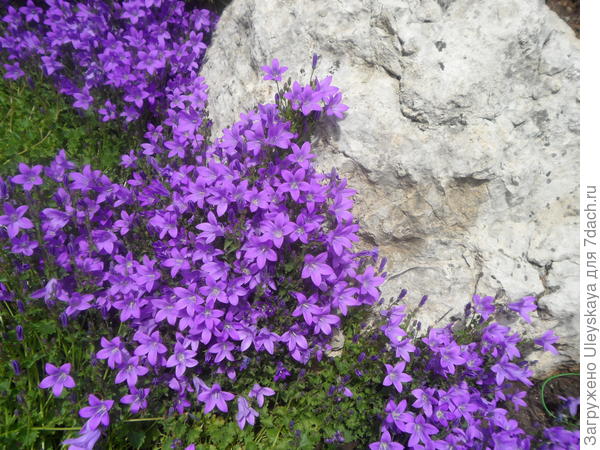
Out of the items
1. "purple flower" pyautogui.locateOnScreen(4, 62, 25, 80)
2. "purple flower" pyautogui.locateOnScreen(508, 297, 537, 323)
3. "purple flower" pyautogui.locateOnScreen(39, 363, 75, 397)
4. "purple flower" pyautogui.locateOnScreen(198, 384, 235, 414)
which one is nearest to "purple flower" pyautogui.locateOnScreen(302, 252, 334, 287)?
"purple flower" pyautogui.locateOnScreen(198, 384, 235, 414)

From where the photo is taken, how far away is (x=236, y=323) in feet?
10.8

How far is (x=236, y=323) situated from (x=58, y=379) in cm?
128

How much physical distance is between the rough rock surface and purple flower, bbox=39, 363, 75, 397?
2.56m

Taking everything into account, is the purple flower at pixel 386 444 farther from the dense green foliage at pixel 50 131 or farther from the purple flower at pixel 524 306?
the dense green foliage at pixel 50 131

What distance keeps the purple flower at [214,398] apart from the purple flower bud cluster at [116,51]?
296 cm

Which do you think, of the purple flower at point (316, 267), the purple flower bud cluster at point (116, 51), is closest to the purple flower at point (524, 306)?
the purple flower at point (316, 267)

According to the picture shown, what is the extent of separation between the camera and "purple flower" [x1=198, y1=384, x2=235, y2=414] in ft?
10.3

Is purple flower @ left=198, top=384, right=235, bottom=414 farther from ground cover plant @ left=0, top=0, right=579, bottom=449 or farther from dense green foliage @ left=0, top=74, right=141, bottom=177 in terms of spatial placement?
→ dense green foliage @ left=0, top=74, right=141, bottom=177

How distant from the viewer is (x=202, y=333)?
316 cm

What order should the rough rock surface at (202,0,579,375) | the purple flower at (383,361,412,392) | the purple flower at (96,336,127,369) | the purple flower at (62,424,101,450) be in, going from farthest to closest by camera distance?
the rough rock surface at (202,0,579,375), the purple flower at (383,361,412,392), the purple flower at (96,336,127,369), the purple flower at (62,424,101,450)

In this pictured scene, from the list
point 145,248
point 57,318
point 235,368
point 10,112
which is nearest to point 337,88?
point 145,248

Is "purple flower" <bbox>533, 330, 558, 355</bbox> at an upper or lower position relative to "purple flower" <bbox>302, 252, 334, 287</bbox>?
upper

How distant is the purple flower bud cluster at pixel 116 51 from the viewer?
459 cm

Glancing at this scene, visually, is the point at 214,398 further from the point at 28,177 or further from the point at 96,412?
the point at 28,177
